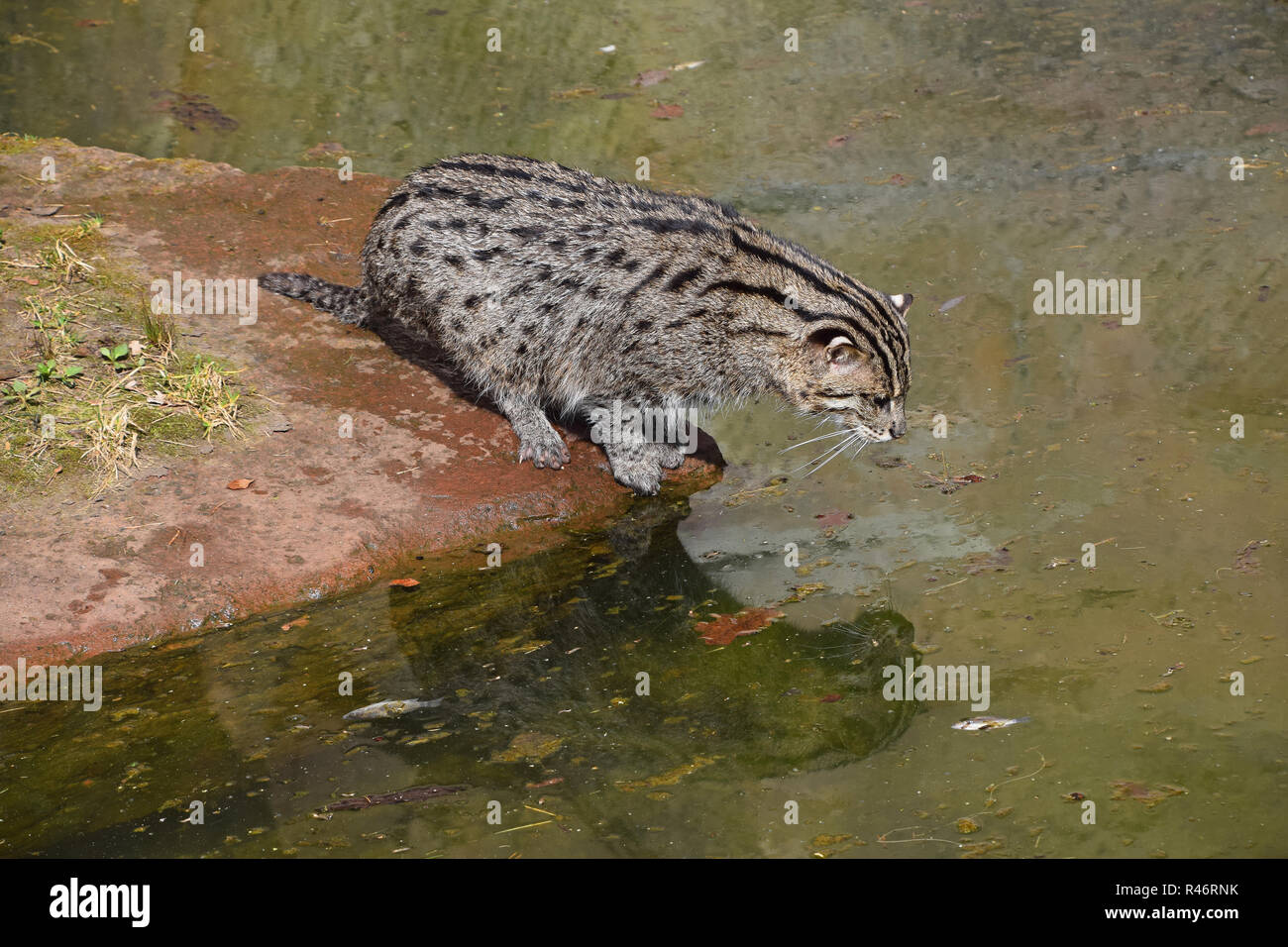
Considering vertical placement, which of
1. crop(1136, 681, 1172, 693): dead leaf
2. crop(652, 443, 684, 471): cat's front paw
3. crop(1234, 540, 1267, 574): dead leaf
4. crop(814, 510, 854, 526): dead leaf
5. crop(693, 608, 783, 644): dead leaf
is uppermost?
crop(652, 443, 684, 471): cat's front paw

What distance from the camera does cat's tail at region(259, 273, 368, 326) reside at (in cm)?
795

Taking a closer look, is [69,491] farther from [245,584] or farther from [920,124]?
[920,124]

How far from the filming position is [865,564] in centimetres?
607

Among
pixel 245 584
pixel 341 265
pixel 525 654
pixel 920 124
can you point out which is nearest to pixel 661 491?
pixel 525 654

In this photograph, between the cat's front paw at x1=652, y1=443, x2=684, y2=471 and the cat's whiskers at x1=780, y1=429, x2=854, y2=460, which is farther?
the cat's front paw at x1=652, y1=443, x2=684, y2=471

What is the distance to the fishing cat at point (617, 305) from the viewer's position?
6738 millimetres

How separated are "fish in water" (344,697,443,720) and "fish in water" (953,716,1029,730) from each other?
2.13 meters

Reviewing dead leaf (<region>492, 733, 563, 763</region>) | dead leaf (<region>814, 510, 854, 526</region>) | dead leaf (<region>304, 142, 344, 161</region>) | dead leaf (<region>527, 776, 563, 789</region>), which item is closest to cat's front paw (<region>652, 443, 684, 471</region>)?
dead leaf (<region>814, 510, 854, 526</region>)

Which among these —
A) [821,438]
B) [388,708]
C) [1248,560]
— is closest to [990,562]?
[1248,560]

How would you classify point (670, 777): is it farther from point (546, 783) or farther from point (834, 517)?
point (834, 517)

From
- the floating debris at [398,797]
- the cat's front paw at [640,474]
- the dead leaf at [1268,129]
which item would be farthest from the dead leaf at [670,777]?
the dead leaf at [1268,129]

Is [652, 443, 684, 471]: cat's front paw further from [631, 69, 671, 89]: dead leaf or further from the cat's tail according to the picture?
[631, 69, 671, 89]: dead leaf

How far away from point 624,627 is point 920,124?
20.2 feet

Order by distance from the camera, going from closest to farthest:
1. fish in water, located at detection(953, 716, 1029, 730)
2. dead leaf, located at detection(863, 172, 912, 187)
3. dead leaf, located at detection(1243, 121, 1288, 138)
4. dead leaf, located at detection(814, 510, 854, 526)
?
1. fish in water, located at detection(953, 716, 1029, 730)
2. dead leaf, located at detection(814, 510, 854, 526)
3. dead leaf, located at detection(863, 172, 912, 187)
4. dead leaf, located at detection(1243, 121, 1288, 138)
